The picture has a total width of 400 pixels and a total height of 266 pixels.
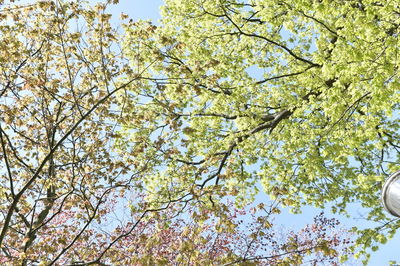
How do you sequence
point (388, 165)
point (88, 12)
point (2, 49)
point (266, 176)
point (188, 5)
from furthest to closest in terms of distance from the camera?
point (188, 5) < point (266, 176) < point (388, 165) < point (88, 12) < point (2, 49)

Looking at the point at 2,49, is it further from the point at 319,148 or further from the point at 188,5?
the point at 319,148

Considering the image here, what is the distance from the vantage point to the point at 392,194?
3.40 metres

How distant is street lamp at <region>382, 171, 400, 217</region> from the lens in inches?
133

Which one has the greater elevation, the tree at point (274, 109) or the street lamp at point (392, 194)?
the tree at point (274, 109)

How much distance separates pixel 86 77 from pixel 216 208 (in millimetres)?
3915

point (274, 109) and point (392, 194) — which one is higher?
point (274, 109)

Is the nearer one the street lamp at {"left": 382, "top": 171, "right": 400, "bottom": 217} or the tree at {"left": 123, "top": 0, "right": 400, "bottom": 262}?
the street lamp at {"left": 382, "top": 171, "right": 400, "bottom": 217}

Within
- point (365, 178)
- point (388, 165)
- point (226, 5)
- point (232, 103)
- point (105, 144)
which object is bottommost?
point (105, 144)

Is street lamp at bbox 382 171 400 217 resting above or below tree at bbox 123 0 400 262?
below

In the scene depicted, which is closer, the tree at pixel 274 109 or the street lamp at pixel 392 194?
the street lamp at pixel 392 194

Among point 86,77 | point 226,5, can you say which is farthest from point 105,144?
point 226,5

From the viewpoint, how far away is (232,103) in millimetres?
12125

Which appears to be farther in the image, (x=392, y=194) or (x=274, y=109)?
(x=274, y=109)

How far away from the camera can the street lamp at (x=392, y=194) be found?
3.37 metres
